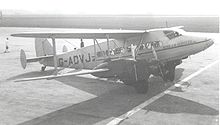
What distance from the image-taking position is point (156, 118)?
10.6 meters

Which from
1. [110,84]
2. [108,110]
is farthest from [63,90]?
[108,110]

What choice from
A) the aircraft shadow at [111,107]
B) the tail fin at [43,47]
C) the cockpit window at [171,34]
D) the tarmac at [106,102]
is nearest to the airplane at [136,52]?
the cockpit window at [171,34]

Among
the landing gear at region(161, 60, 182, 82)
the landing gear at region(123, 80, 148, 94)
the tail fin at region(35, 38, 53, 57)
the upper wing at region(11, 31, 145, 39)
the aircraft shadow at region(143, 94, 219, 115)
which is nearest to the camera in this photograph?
the aircraft shadow at region(143, 94, 219, 115)

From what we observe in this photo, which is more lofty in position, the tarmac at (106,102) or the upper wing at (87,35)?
the upper wing at (87,35)

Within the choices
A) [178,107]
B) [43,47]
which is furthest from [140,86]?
[43,47]

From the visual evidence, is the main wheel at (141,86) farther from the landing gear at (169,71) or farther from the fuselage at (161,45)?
the landing gear at (169,71)

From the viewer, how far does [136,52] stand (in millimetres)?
15211

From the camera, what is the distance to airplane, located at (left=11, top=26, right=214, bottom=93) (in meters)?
13.6

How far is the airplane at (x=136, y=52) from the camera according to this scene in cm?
1364

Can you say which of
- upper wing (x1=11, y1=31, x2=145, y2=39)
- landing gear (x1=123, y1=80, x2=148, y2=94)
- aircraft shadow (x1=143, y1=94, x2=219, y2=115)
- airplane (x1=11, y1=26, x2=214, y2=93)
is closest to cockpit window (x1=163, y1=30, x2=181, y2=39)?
airplane (x1=11, y1=26, x2=214, y2=93)

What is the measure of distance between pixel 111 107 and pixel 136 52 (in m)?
4.14

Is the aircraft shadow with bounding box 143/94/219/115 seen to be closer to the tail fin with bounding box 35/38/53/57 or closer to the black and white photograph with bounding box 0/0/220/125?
the black and white photograph with bounding box 0/0/220/125

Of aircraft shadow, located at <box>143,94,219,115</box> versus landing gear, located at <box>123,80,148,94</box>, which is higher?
landing gear, located at <box>123,80,148,94</box>

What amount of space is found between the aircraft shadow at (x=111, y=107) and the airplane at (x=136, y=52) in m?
0.77
